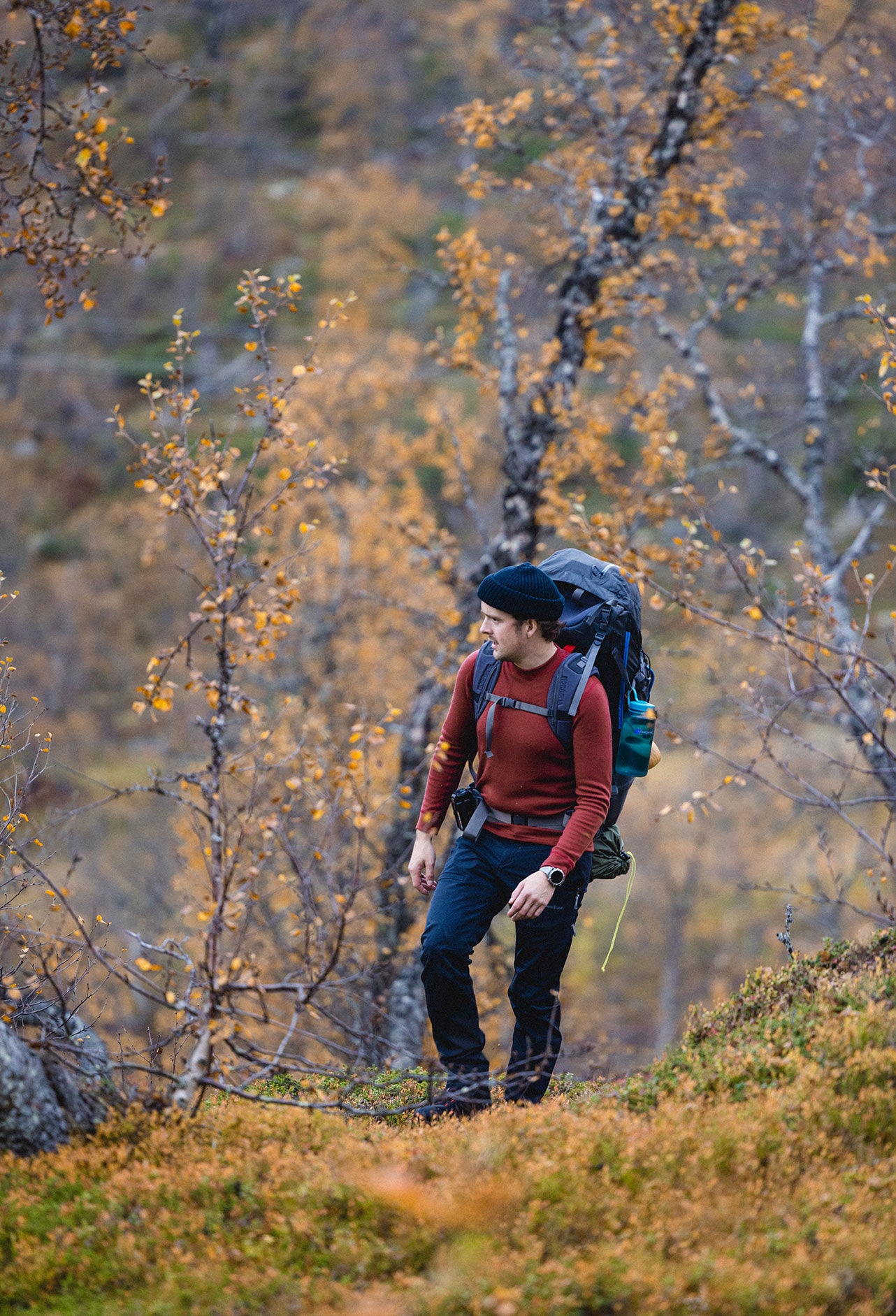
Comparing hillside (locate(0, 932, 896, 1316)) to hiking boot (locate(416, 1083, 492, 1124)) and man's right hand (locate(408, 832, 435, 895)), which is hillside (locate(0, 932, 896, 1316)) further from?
man's right hand (locate(408, 832, 435, 895))

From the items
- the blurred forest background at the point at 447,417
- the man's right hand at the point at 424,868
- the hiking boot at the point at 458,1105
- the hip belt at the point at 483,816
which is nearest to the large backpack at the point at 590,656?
the hip belt at the point at 483,816

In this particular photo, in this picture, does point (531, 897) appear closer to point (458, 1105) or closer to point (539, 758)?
point (539, 758)

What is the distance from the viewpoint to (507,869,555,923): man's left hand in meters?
A: 4.43

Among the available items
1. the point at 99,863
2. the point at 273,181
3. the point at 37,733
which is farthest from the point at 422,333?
the point at 37,733

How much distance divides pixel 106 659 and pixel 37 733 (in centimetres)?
4046

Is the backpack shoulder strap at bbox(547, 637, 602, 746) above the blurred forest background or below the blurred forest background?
below

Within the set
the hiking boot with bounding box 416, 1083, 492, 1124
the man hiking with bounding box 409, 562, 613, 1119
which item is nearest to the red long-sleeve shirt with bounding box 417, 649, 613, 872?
the man hiking with bounding box 409, 562, 613, 1119

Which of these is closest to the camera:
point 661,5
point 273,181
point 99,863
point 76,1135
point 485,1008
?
point 76,1135

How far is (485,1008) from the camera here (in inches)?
534

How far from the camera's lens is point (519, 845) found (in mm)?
4766

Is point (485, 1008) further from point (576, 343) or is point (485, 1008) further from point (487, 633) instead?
point (487, 633)

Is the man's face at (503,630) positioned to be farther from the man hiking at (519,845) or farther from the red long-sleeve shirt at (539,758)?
the red long-sleeve shirt at (539,758)

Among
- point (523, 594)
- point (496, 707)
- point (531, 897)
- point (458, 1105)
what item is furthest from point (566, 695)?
point (458, 1105)

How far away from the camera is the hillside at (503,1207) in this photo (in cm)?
327
